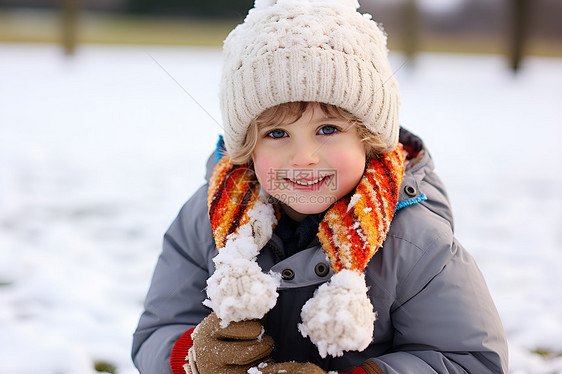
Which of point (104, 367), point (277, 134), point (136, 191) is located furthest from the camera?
point (136, 191)

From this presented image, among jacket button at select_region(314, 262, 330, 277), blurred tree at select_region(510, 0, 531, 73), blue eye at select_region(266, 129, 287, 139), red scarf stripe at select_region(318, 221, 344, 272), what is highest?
blurred tree at select_region(510, 0, 531, 73)

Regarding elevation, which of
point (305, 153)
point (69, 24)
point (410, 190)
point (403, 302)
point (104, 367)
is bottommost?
point (104, 367)

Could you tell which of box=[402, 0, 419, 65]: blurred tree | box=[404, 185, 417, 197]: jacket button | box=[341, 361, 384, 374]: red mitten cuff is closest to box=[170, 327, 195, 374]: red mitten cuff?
box=[341, 361, 384, 374]: red mitten cuff

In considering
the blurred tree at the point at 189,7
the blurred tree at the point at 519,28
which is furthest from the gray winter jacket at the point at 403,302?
the blurred tree at the point at 189,7

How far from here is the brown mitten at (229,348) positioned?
117 cm

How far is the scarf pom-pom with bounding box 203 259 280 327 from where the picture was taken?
1.13 m

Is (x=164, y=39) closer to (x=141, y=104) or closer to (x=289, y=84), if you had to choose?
(x=141, y=104)

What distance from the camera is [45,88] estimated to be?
6922mm

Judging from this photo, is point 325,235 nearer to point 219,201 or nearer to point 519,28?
point 219,201

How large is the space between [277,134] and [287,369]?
535mm

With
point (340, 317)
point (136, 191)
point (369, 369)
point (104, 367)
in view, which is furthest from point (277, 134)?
point (136, 191)

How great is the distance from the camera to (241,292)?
1138mm

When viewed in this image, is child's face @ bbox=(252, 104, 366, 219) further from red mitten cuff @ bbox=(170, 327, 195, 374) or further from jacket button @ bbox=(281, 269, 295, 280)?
red mitten cuff @ bbox=(170, 327, 195, 374)

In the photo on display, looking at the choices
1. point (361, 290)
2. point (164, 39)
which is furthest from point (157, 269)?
point (164, 39)
